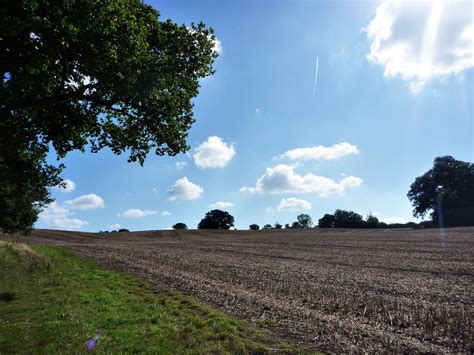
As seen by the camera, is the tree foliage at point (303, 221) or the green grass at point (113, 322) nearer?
the green grass at point (113, 322)

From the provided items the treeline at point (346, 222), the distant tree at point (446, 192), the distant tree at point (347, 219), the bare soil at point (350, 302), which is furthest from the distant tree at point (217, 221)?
the bare soil at point (350, 302)

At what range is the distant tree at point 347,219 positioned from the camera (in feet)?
407

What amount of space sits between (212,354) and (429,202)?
128791mm

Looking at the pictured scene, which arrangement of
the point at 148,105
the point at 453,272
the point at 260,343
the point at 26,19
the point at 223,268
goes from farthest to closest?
1. the point at 223,268
2. the point at 453,272
3. the point at 148,105
4. the point at 26,19
5. the point at 260,343

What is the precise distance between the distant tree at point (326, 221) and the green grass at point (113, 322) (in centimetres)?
13738

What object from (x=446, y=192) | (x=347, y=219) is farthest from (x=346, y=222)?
(x=446, y=192)

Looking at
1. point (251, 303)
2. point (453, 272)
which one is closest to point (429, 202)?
point (453, 272)

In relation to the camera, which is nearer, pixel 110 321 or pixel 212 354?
pixel 212 354

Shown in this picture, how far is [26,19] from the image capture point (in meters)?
9.61

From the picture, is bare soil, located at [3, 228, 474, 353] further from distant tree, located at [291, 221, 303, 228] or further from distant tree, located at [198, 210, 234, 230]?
distant tree, located at [291, 221, 303, 228]

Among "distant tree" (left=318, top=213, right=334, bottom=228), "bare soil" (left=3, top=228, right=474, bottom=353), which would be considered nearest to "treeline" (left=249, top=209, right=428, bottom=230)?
"distant tree" (left=318, top=213, right=334, bottom=228)

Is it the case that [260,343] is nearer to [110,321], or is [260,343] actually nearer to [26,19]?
[110,321]

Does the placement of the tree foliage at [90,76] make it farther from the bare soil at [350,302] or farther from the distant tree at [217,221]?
the distant tree at [217,221]

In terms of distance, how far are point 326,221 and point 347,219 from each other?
12.1 m
